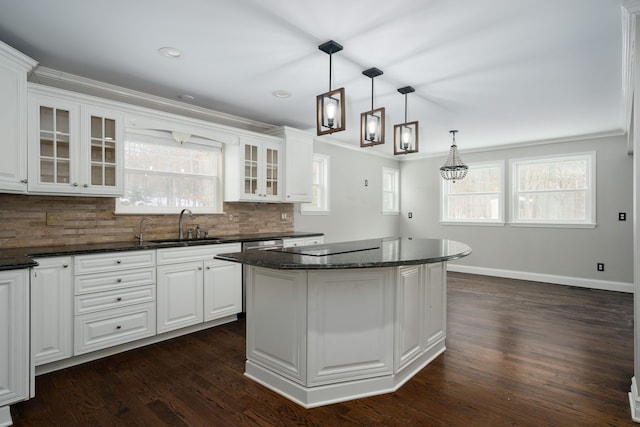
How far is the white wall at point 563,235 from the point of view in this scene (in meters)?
5.36

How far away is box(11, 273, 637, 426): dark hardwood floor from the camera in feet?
6.95

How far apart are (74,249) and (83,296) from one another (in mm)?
385

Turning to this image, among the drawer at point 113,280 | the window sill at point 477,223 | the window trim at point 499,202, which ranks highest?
the window trim at point 499,202

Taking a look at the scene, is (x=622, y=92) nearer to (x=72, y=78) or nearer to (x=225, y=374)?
(x=225, y=374)

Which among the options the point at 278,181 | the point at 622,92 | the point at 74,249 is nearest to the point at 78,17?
the point at 74,249

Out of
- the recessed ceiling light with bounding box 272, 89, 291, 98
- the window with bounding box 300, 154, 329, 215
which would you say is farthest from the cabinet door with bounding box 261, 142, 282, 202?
the window with bounding box 300, 154, 329, 215

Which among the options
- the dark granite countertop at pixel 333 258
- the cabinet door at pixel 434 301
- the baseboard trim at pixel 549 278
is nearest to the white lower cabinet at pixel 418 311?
the cabinet door at pixel 434 301

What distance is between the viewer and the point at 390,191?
25.2ft

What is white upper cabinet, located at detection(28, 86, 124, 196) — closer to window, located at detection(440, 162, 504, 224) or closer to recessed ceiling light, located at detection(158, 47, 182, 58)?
recessed ceiling light, located at detection(158, 47, 182, 58)

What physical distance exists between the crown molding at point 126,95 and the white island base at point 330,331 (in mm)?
2500

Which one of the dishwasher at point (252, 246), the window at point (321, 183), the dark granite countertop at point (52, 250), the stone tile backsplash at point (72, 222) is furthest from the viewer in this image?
the window at point (321, 183)

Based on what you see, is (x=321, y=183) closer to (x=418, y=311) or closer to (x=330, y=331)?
(x=418, y=311)

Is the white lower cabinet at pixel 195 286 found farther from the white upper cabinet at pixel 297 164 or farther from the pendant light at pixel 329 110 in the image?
the pendant light at pixel 329 110

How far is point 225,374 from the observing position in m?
2.68
